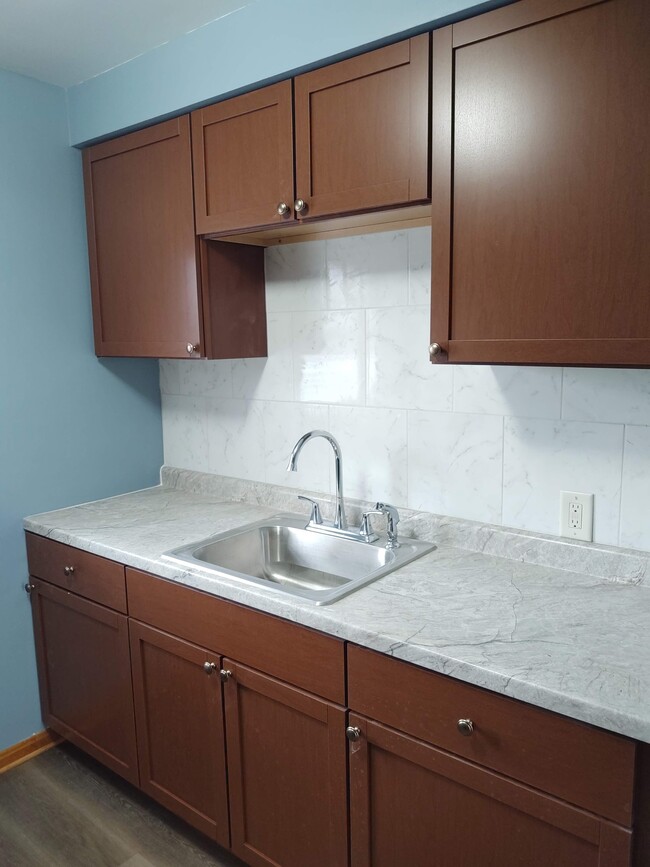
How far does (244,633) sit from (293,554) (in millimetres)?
495

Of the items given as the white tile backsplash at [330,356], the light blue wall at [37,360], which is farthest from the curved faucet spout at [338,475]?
the light blue wall at [37,360]

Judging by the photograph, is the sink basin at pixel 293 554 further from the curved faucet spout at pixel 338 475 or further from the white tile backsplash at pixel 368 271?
the white tile backsplash at pixel 368 271

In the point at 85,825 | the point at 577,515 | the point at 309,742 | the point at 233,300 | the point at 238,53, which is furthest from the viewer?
the point at 233,300

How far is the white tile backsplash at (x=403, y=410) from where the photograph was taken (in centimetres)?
163

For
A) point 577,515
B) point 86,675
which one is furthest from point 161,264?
point 577,515

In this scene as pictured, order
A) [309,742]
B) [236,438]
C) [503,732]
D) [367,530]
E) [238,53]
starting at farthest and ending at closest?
[236,438]
[367,530]
[238,53]
[309,742]
[503,732]

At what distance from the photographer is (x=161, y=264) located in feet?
7.07

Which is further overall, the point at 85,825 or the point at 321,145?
Answer: the point at 85,825

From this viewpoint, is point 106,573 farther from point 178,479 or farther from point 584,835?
point 584,835

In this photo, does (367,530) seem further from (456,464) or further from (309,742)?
(309,742)

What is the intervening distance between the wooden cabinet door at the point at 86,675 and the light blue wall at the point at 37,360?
0.08m

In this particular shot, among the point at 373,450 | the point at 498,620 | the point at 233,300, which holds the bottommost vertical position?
the point at 498,620

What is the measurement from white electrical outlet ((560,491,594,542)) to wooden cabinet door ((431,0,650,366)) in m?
0.45

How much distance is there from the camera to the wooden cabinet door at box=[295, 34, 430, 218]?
1508mm
